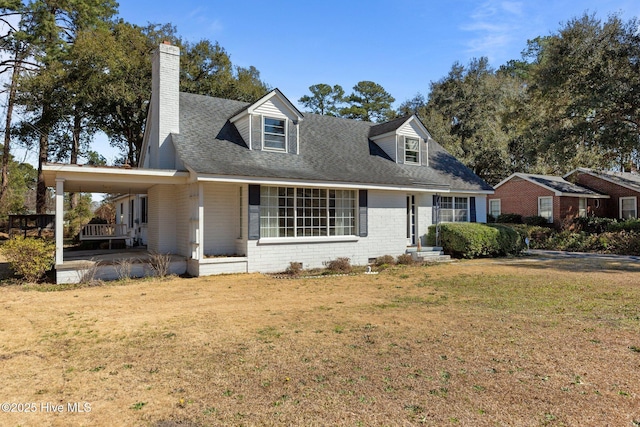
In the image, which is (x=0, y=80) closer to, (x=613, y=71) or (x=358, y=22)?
(x=358, y=22)

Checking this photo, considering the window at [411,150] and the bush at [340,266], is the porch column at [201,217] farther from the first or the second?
the window at [411,150]

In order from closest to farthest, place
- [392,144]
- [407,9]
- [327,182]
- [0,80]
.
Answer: [407,9], [327,182], [392,144], [0,80]

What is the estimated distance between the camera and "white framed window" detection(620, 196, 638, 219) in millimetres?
26016

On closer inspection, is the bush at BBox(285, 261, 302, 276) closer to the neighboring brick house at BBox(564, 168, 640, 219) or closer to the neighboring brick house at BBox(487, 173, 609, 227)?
the neighboring brick house at BBox(487, 173, 609, 227)

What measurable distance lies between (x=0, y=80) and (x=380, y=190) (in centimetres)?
2837

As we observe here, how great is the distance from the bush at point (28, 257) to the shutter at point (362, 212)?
10.1 metres

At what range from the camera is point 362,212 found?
48.6 feet

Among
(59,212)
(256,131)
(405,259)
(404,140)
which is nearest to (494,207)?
(404,140)

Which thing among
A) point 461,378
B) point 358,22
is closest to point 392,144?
point 358,22

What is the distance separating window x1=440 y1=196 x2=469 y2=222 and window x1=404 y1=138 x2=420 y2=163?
2332 millimetres

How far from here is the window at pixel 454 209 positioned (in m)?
18.3

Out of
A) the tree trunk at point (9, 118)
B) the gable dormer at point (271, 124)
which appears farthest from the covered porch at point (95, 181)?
the tree trunk at point (9, 118)

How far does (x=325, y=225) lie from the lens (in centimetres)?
1424

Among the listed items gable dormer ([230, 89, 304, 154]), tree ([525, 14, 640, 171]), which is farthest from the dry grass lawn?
tree ([525, 14, 640, 171])
